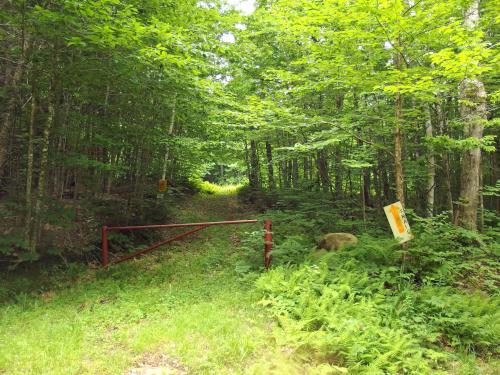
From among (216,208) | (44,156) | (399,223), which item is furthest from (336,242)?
(216,208)

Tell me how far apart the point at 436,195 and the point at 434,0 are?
26.5 feet

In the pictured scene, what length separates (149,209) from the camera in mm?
10219

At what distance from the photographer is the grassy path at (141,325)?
12.2 feet

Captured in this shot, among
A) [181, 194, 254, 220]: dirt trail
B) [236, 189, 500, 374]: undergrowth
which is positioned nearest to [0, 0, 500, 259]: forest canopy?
[236, 189, 500, 374]: undergrowth

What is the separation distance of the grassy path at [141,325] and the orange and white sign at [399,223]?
2740 millimetres

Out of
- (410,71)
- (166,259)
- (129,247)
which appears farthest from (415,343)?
(129,247)

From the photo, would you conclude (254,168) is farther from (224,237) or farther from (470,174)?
(470,174)

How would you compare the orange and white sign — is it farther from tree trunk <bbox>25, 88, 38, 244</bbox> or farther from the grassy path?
tree trunk <bbox>25, 88, 38, 244</bbox>

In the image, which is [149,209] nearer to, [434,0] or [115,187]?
[115,187]

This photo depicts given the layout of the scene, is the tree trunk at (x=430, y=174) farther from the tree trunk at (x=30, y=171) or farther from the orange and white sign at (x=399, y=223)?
the tree trunk at (x=30, y=171)

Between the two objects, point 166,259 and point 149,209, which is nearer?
point 166,259

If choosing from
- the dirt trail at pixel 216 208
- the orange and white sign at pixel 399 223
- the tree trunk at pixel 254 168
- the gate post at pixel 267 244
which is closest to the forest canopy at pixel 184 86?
the orange and white sign at pixel 399 223

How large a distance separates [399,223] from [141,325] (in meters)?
4.60

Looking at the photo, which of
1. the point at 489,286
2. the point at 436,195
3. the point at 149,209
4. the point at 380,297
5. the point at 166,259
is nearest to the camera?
the point at 380,297
